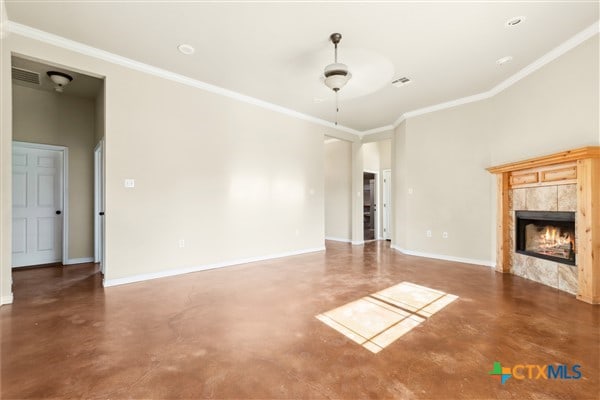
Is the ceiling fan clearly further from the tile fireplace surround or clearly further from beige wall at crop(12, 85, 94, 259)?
beige wall at crop(12, 85, 94, 259)

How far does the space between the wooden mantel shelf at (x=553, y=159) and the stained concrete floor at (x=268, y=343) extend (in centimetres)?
158

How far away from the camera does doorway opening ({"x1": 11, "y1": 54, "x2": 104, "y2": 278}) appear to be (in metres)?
4.56

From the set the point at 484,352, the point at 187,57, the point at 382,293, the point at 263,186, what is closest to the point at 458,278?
the point at 382,293

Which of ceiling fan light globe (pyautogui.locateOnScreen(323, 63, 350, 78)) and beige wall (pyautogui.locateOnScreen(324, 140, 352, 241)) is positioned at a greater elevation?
Answer: ceiling fan light globe (pyautogui.locateOnScreen(323, 63, 350, 78))

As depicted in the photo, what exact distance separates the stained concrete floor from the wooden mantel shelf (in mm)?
1582

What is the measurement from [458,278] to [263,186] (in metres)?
3.53

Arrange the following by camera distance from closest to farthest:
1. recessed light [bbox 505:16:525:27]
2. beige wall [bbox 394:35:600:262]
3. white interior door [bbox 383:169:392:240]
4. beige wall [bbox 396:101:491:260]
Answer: recessed light [bbox 505:16:525:27], beige wall [bbox 394:35:600:262], beige wall [bbox 396:101:491:260], white interior door [bbox 383:169:392:240]

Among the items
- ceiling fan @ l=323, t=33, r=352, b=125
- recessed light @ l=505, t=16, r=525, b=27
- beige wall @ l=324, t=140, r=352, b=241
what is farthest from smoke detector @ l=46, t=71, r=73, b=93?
beige wall @ l=324, t=140, r=352, b=241

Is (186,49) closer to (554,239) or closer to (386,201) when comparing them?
(554,239)

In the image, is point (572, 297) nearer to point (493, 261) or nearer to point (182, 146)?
point (493, 261)

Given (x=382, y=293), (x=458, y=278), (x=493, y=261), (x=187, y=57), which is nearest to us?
(x=382, y=293)

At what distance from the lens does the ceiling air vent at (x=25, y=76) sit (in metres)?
3.90

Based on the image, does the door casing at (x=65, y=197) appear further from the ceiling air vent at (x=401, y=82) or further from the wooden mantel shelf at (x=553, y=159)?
the wooden mantel shelf at (x=553, y=159)

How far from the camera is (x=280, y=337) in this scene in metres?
2.21
